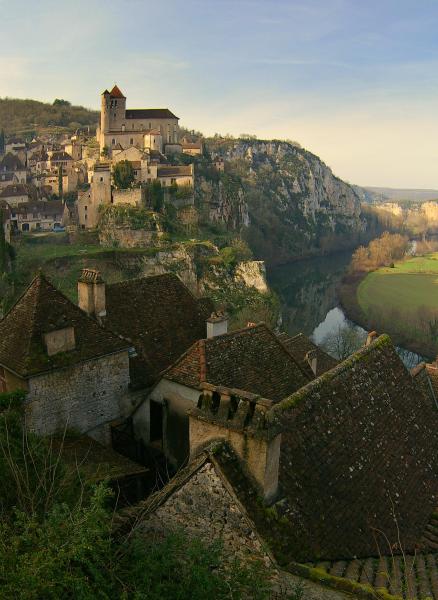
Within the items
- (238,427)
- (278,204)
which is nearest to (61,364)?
(238,427)

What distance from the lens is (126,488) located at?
11930 mm

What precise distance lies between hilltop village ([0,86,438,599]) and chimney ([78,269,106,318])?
0.13ft

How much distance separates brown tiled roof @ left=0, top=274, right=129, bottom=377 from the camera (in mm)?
13203

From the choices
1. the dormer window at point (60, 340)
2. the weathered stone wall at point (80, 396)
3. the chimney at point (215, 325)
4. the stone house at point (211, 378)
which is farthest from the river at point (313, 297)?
the dormer window at point (60, 340)

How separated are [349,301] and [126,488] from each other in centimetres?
7043

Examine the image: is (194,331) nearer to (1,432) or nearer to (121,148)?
(1,432)

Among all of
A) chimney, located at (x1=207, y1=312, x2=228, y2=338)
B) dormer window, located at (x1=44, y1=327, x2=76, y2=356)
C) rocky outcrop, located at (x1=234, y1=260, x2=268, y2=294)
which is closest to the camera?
dormer window, located at (x1=44, y1=327, x2=76, y2=356)

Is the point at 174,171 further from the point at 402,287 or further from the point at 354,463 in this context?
the point at 354,463

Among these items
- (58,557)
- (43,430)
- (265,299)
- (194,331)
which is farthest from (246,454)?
(265,299)

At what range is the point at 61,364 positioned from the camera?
1349 centimetres

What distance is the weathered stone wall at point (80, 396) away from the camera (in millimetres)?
13227

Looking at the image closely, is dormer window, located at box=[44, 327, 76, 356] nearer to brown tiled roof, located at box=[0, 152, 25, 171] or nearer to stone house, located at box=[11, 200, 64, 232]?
stone house, located at box=[11, 200, 64, 232]

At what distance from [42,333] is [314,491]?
8423mm

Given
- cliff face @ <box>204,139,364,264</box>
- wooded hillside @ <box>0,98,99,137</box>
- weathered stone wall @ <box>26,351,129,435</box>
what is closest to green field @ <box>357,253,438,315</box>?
cliff face @ <box>204,139,364,264</box>
